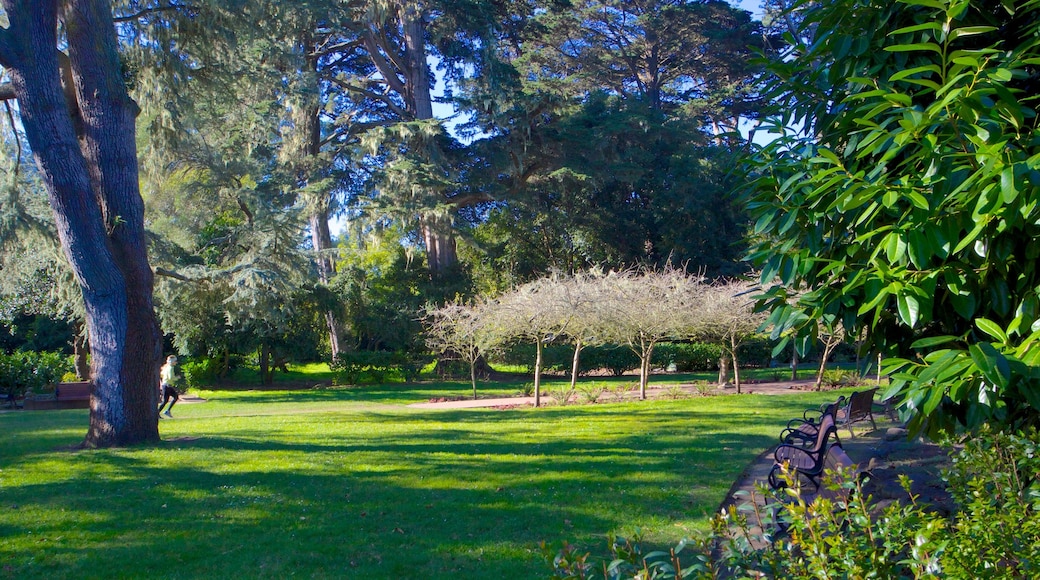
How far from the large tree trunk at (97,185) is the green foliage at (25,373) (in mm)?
12418

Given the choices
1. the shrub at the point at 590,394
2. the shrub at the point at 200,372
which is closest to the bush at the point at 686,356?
the shrub at the point at 590,394

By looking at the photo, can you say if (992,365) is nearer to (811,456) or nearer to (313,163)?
(811,456)

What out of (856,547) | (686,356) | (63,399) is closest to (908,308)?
(856,547)

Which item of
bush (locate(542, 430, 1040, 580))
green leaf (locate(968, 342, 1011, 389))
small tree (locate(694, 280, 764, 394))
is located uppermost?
small tree (locate(694, 280, 764, 394))

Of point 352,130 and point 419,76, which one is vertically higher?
point 419,76

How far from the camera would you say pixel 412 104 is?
30828 millimetres

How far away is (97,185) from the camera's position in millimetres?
11617

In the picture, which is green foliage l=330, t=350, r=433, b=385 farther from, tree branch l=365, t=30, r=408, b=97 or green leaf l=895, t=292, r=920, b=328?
green leaf l=895, t=292, r=920, b=328

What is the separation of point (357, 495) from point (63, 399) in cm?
1615

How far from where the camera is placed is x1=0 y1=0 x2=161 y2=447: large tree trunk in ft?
35.7

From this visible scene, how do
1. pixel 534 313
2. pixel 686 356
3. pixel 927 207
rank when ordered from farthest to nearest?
1. pixel 686 356
2. pixel 534 313
3. pixel 927 207

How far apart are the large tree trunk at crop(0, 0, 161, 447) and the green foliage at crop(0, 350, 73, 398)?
12.4 m

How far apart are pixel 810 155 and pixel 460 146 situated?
2695cm

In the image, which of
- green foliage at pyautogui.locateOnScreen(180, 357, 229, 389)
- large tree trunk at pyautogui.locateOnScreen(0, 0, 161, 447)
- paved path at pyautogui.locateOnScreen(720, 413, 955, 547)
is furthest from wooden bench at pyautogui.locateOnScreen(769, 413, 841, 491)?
green foliage at pyautogui.locateOnScreen(180, 357, 229, 389)
